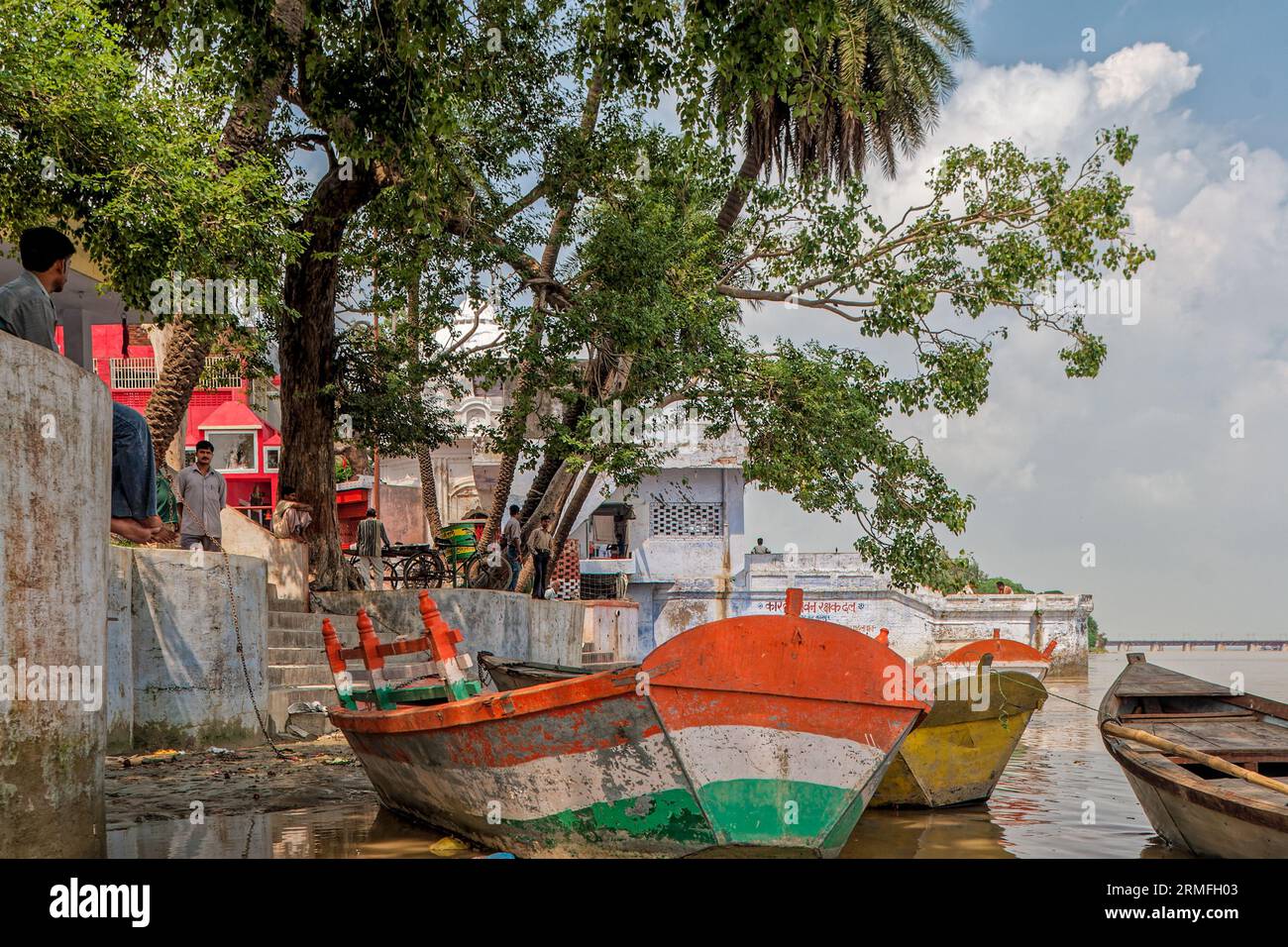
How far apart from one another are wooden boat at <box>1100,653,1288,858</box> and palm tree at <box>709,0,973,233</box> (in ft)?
33.5

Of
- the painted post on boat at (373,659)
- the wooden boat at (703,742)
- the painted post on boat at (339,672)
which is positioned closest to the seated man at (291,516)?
the painted post on boat at (339,672)

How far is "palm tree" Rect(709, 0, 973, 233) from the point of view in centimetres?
1944

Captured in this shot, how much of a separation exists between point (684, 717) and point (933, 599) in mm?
31364

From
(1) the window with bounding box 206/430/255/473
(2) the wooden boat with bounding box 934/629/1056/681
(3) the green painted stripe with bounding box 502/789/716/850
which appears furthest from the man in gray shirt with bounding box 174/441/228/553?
(1) the window with bounding box 206/430/255/473

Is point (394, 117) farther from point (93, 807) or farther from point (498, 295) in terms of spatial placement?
point (498, 295)

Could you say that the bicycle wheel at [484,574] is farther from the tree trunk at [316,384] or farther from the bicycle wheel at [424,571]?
the tree trunk at [316,384]

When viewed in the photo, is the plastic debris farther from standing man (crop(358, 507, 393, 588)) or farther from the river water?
standing man (crop(358, 507, 393, 588))

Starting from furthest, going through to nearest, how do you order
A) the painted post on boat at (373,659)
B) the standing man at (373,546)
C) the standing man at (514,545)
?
the standing man at (514,545)
the standing man at (373,546)
the painted post on boat at (373,659)

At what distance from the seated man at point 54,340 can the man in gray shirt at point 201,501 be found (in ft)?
18.1

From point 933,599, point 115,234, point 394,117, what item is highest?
point 394,117

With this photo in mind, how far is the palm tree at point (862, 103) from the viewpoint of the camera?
1944cm

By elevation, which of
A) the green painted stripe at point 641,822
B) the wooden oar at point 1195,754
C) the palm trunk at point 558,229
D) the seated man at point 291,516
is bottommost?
the green painted stripe at point 641,822

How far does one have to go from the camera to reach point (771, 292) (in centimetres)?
1812

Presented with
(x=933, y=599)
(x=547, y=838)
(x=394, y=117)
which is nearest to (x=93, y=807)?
(x=547, y=838)
